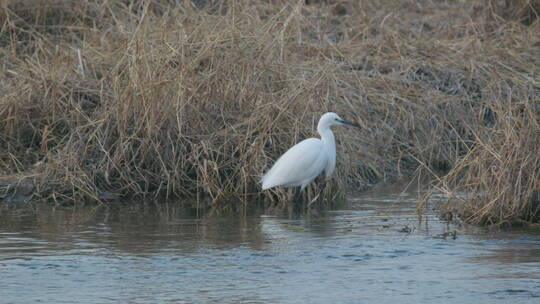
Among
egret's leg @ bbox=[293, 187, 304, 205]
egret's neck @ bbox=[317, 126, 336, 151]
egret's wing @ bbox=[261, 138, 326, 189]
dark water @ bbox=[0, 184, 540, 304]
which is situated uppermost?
egret's neck @ bbox=[317, 126, 336, 151]

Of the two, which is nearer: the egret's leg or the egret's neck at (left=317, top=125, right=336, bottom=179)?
the egret's neck at (left=317, top=125, right=336, bottom=179)

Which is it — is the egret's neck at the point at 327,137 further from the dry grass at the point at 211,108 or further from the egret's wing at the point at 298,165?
the dry grass at the point at 211,108

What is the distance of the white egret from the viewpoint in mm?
9562

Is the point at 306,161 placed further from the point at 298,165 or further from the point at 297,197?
the point at 297,197

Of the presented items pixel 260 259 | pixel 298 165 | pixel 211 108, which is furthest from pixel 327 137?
pixel 260 259

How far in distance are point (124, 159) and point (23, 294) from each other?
3.88 metres

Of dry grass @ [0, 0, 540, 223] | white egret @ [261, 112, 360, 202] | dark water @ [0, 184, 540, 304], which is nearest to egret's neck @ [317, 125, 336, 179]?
white egret @ [261, 112, 360, 202]

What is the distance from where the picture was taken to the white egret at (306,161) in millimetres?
9562

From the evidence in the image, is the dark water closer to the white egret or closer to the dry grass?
the white egret

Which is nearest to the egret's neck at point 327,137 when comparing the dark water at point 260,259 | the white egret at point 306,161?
the white egret at point 306,161

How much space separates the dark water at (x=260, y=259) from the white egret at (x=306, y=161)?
1.17 ft

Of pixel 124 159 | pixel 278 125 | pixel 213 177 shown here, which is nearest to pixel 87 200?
pixel 124 159

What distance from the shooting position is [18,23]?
14.4 m

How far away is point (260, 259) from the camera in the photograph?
7.50 meters
